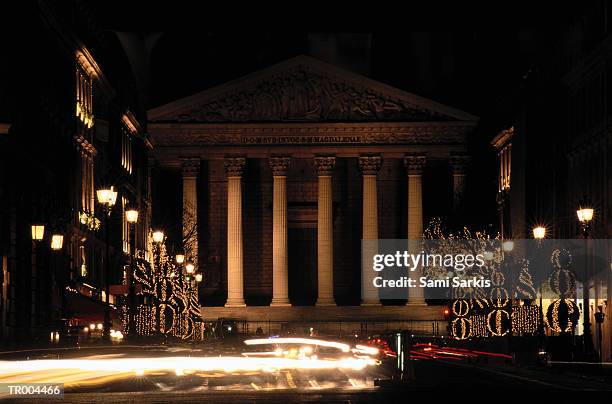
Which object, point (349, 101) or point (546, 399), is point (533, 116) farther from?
point (546, 399)

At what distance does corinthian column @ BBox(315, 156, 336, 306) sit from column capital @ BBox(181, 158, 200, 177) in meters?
9.60

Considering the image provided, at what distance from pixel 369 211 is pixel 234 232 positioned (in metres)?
11.1

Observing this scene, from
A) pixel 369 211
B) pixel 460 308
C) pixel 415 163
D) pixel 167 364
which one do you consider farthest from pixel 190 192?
pixel 167 364

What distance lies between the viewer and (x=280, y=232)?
422ft

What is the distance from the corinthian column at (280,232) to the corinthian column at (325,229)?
8.98ft

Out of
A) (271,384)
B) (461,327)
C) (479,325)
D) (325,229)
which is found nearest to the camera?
(271,384)

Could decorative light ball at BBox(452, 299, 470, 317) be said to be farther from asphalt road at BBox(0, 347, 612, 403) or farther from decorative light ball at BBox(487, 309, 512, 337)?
asphalt road at BBox(0, 347, 612, 403)

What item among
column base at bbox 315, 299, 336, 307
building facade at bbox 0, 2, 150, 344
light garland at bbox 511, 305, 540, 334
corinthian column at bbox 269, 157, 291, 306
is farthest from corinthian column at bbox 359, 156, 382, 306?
light garland at bbox 511, 305, 540, 334

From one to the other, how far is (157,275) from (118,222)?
2280 centimetres

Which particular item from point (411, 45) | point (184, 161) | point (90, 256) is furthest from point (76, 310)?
point (411, 45)

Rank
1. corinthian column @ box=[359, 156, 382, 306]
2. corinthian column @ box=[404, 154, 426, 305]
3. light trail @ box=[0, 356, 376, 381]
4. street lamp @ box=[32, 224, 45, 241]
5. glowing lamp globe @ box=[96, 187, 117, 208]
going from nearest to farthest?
1. light trail @ box=[0, 356, 376, 381]
2. street lamp @ box=[32, 224, 45, 241]
3. glowing lamp globe @ box=[96, 187, 117, 208]
4. corinthian column @ box=[404, 154, 426, 305]
5. corinthian column @ box=[359, 156, 382, 306]

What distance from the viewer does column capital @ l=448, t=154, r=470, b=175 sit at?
418 feet

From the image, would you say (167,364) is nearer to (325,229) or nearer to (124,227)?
(124,227)

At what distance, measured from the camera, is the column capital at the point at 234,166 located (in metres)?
129
